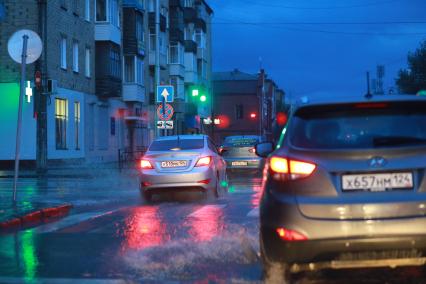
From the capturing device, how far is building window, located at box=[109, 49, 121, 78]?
125ft

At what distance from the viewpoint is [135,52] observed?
41.4m

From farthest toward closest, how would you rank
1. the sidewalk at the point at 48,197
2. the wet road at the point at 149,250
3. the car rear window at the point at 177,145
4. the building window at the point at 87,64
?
the building window at the point at 87,64 < the car rear window at the point at 177,145 < the sidewalk at the point at 48,197 < the wet road at the point at 149,250

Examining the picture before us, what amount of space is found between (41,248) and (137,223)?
238cm

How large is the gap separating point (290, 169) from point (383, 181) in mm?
748

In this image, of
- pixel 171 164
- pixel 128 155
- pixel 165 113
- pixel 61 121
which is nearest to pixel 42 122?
pixel 165 113

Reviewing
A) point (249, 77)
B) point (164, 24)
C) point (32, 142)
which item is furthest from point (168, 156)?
point (249, 77)

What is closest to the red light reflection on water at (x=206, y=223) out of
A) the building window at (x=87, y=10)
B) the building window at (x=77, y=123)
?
the building window at (x=77, y=123)

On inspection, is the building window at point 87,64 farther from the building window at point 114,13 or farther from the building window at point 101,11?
the building window at point 114,13

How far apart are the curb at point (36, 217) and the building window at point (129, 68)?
98.1ft

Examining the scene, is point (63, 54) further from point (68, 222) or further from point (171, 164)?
point (68, 222)

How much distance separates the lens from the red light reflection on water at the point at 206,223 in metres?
8.81

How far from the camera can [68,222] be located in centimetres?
1078

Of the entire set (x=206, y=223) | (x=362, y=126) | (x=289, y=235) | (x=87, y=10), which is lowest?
(x=206, y=223)

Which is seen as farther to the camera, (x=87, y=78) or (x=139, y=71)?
(x=139, y=71)
